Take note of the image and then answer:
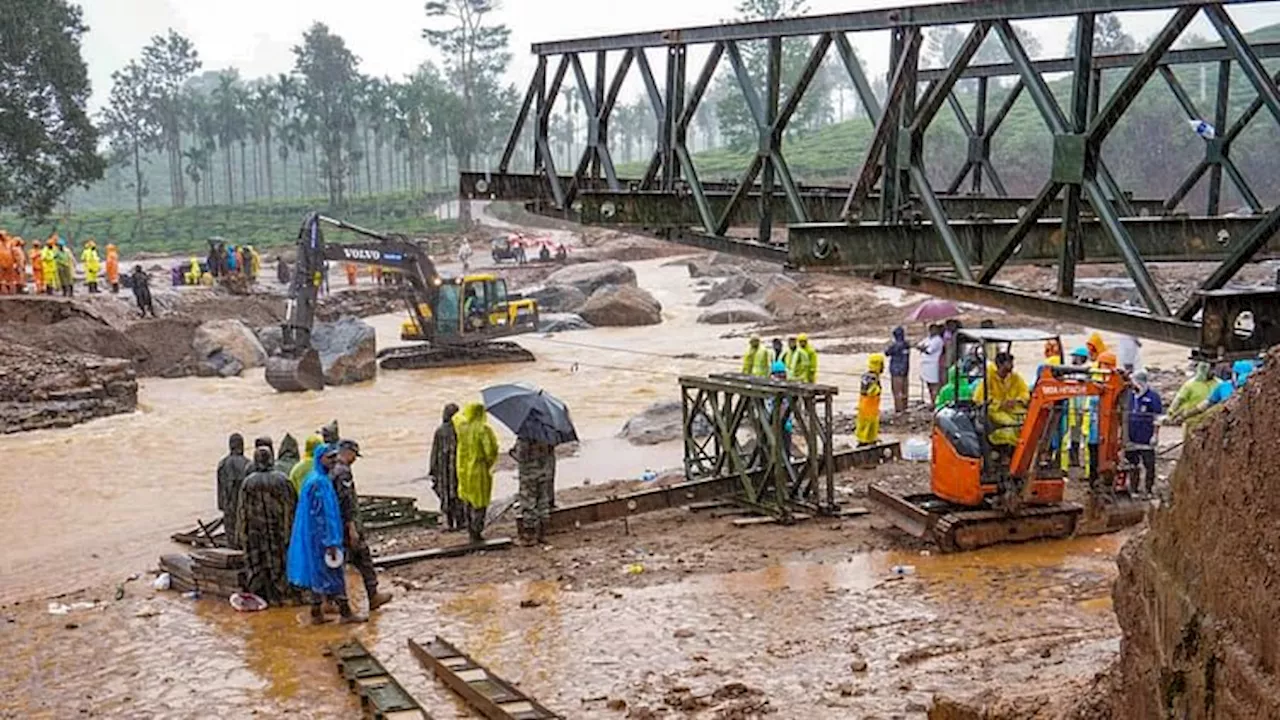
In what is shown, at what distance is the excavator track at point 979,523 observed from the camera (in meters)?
12.0

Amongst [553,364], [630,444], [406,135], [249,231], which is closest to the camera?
[630,444]

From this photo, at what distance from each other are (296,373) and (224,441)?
13.9 ft

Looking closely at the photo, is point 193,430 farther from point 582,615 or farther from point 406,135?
point 406,135

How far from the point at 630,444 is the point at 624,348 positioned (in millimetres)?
13151

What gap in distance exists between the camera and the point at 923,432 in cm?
1847

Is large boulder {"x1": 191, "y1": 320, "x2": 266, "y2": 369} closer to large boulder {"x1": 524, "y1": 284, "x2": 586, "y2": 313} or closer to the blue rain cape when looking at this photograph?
large boulder {"x1": 524, "y1": 284, "x2": 586, "y2": 313}

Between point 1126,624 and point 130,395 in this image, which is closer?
point 1126,624

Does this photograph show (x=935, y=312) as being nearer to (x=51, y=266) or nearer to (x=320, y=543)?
(x=320, y=543)

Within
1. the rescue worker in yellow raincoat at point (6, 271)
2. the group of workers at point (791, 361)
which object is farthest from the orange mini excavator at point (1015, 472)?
the rescue worker in yellow raincoat at point (6, 271)

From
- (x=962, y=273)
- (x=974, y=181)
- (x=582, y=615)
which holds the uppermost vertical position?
(x=974, y=181)

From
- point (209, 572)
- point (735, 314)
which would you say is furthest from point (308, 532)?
point (735, 314)

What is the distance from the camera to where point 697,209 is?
28.5ft

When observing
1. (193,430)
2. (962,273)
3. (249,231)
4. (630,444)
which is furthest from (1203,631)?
(249,231)

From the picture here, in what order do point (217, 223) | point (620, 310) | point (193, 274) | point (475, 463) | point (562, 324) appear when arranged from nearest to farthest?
point (475, 463) → point (562, 324) → point (620, 310) → point (193, 274) → point (217, 223)
